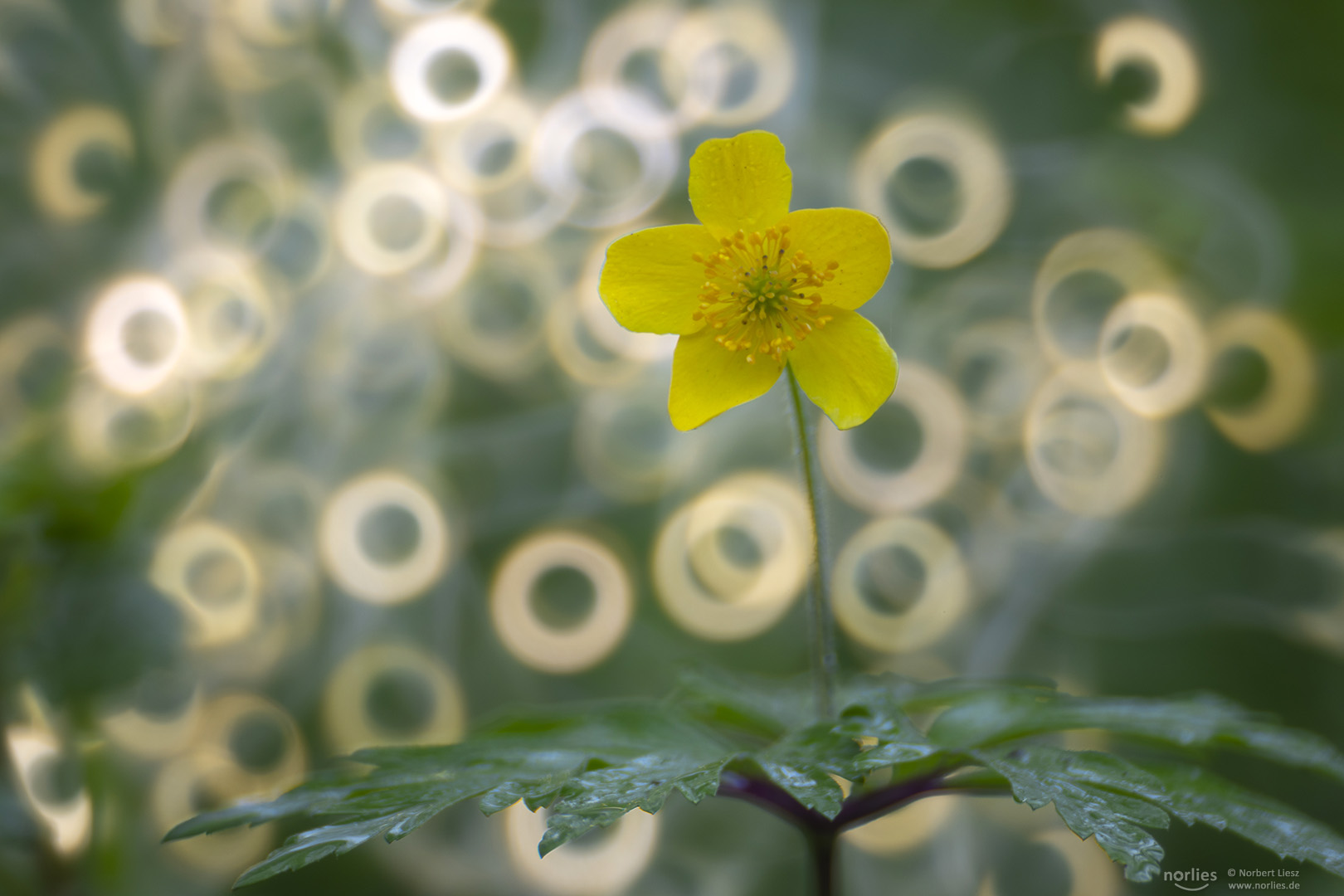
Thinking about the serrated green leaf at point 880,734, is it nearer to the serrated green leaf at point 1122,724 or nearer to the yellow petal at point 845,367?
the serrated green leaf at point 1122,724

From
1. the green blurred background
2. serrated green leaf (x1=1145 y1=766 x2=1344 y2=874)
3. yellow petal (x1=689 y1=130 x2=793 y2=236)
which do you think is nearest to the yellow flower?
yellow petal (x1=689 y1=130 x2=793 y2=236)

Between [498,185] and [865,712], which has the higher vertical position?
[498,185]

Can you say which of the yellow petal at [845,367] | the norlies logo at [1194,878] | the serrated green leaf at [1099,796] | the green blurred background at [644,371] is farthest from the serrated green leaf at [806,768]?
the green blurred background at [644,371]

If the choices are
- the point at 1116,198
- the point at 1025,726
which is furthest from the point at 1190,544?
the point at 1025,726

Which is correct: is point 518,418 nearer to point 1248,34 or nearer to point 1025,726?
point 1025,726

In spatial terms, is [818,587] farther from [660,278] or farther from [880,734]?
[660,278]

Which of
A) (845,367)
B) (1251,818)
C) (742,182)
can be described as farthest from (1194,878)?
(742,182)

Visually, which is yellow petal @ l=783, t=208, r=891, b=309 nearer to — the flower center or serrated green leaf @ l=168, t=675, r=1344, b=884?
the flower center
